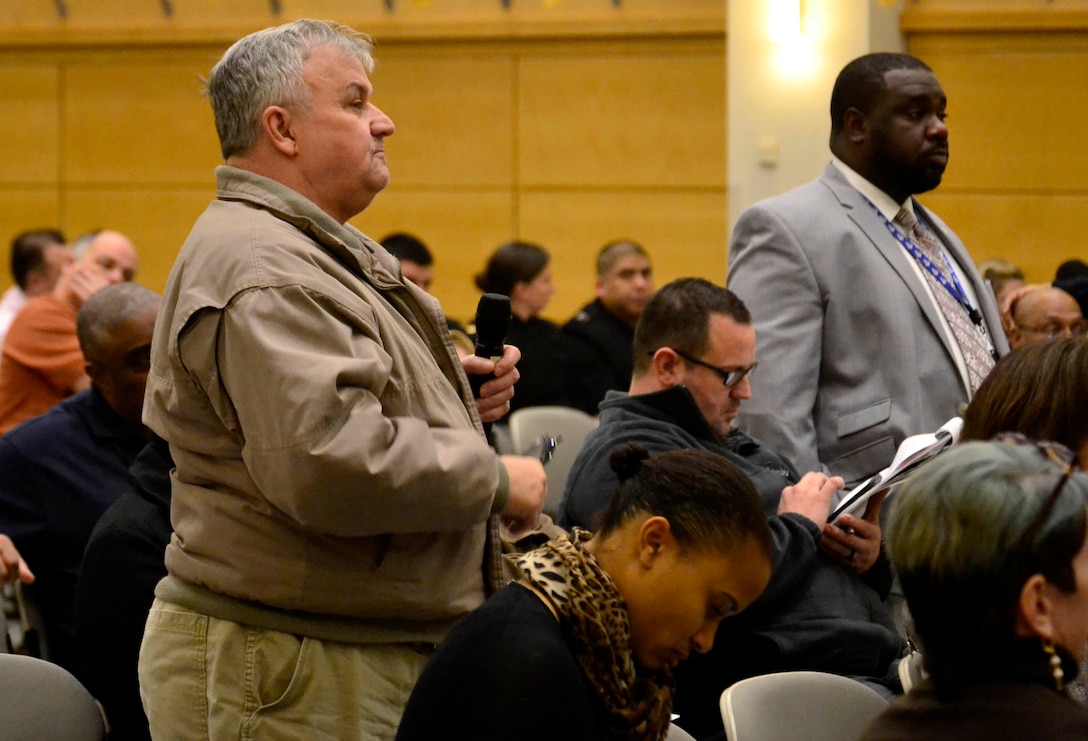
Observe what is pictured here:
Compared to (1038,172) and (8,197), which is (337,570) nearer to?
(1038,172)

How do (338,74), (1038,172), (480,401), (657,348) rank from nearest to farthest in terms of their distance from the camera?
(338,74) → (480,401) → (657,348) → (1038,172)

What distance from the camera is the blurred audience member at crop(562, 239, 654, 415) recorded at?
577cm

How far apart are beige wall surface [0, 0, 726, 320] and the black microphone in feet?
17.6

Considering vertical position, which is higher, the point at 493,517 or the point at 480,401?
the point at 480,401

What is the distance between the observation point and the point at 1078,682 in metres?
1.86

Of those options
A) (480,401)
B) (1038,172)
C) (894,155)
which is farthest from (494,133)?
(480,401)

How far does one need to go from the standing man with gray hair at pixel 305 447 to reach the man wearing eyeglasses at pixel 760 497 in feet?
2.29

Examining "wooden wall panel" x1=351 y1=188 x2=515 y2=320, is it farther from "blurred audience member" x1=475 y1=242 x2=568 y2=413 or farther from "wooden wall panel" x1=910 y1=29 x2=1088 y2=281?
"wooden wall panel" x1=910 y1=29 x2=1088 y2=281

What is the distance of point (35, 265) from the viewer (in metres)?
6.32

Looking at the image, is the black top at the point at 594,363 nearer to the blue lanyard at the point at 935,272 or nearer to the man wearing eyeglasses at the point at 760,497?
the blue lanyard at the point at 935,272

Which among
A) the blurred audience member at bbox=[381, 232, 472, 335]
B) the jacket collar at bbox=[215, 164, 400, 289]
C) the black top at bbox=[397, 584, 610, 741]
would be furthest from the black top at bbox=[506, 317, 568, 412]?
the black top at bbox=[397, 584, 610, 741]

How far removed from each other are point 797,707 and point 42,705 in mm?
1177

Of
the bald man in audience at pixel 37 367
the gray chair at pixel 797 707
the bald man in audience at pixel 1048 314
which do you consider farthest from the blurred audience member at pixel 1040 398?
the bald man in audience at pixel 37 367

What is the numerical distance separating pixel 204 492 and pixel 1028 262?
576cm
